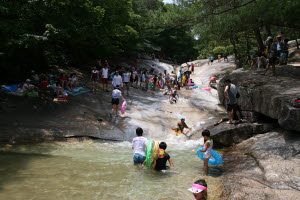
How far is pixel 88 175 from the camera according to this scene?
7148 millimetres

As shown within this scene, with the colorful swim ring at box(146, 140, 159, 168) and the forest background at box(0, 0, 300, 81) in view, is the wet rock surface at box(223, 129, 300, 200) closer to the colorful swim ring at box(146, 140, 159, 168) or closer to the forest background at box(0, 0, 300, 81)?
the colorful swim ring at box(146, 140, 159, 168)

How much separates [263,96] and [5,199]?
10.1 m

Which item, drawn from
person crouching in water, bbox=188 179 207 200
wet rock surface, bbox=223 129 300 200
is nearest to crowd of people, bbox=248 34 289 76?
wet rock surface, bbox=223 129 300 200

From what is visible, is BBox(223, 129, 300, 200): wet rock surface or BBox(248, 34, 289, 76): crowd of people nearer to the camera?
BBox(223, 129, 300, 200): wet rock surface

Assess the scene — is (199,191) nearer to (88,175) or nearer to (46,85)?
(88,175)

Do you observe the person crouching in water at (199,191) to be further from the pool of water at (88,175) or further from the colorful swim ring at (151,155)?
the colorful swim ring at (151,155)

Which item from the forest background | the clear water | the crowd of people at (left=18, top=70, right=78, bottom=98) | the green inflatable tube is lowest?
the clear water

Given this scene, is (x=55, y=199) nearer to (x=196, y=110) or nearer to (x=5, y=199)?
(x=5, y=199)

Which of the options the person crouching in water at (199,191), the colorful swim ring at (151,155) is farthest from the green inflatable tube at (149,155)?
the person crouching in water at (199,191)

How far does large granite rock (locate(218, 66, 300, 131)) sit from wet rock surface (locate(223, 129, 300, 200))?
0.68 metres

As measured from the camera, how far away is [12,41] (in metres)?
10.4

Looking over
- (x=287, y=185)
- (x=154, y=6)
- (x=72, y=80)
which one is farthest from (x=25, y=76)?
(x=154, y=6)

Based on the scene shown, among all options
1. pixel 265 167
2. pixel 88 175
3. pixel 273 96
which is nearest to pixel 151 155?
pixel 88 175

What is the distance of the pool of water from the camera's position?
19.6 ft
